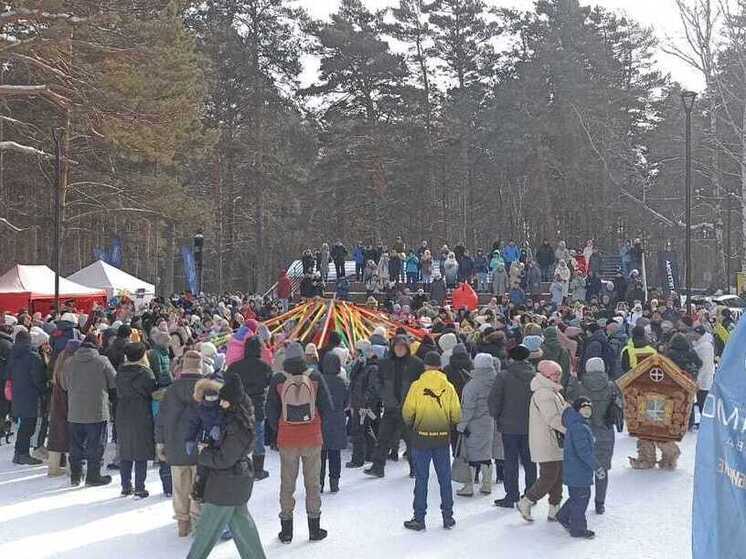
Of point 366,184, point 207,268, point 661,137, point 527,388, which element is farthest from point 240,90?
point 527,388

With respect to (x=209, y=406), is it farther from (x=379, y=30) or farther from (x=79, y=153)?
(x=379, y=30)

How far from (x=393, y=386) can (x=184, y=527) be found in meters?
2.88

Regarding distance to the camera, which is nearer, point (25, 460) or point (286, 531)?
point (286, 531)

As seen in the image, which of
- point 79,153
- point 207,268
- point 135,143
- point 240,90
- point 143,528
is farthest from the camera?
point 207,268

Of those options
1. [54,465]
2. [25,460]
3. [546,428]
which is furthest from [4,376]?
[546,428]

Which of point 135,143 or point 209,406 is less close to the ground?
point 135,143

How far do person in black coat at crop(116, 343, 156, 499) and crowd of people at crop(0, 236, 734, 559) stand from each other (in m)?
0.01

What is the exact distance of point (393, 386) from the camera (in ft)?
31.3

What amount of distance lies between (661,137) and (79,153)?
2759 centimetres

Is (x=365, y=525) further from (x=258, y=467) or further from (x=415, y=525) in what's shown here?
(x=258, y=467)

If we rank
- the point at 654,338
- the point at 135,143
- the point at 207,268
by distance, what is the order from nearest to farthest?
the point at 654,338, the point at 135,143, the point at 207,268

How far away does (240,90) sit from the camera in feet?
132

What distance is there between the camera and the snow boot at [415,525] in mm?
7848

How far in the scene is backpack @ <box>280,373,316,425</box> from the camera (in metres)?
7.38
